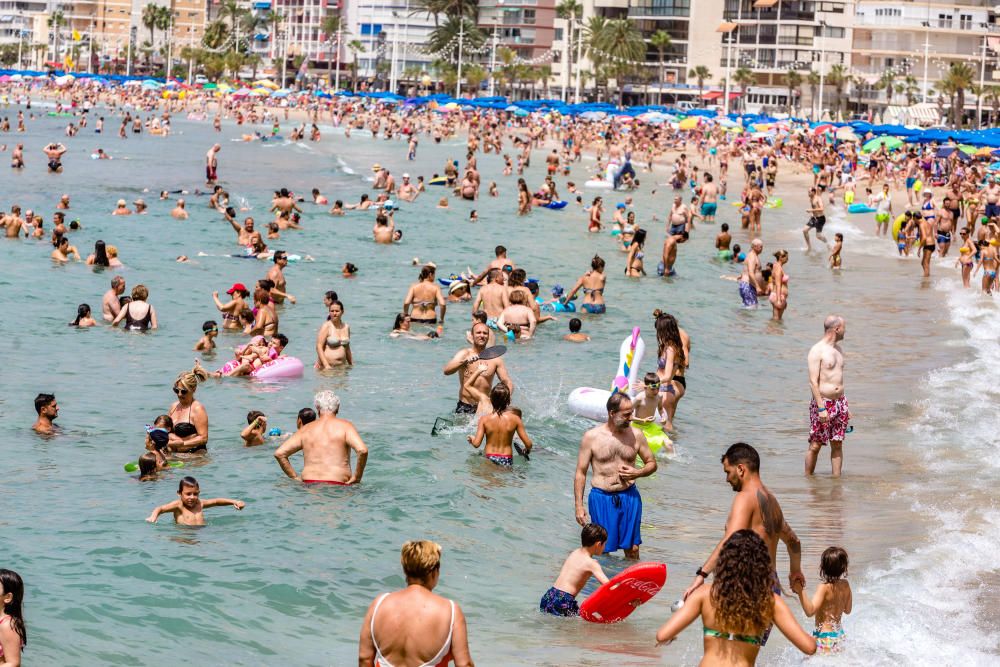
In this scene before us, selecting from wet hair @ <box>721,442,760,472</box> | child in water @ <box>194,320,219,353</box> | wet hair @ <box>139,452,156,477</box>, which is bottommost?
wet hair @ <box>139,452,156,477</box>

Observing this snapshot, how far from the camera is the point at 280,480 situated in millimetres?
11180

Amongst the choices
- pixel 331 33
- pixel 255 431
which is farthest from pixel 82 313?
pixel 331 33

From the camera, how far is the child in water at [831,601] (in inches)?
285

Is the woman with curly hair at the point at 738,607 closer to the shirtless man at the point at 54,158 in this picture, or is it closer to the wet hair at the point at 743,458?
the wet hair at the point at 743,458

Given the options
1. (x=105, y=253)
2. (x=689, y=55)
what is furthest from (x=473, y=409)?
(x=689, y=55)

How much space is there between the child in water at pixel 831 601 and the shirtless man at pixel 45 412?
26.9 feet

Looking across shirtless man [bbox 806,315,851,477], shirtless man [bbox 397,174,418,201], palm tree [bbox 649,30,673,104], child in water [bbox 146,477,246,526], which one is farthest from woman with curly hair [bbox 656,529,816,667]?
palm tree [bbox 649,30,673,104]

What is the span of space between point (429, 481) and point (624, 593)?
3771 millimetres

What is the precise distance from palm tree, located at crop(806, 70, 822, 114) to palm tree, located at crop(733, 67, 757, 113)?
14.1 ft

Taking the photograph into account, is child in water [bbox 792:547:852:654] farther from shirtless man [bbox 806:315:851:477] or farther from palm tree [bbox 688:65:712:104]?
palm tree [bbox 688:65:712:104]

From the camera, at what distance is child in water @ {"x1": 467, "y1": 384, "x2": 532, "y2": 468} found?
1069 centimetres

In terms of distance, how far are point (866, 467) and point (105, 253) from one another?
649 inches

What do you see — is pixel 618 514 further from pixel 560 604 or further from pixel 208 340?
pixel 208 340

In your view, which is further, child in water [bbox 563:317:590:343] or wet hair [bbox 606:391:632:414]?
child in water [bbox 563:317:590:343]
